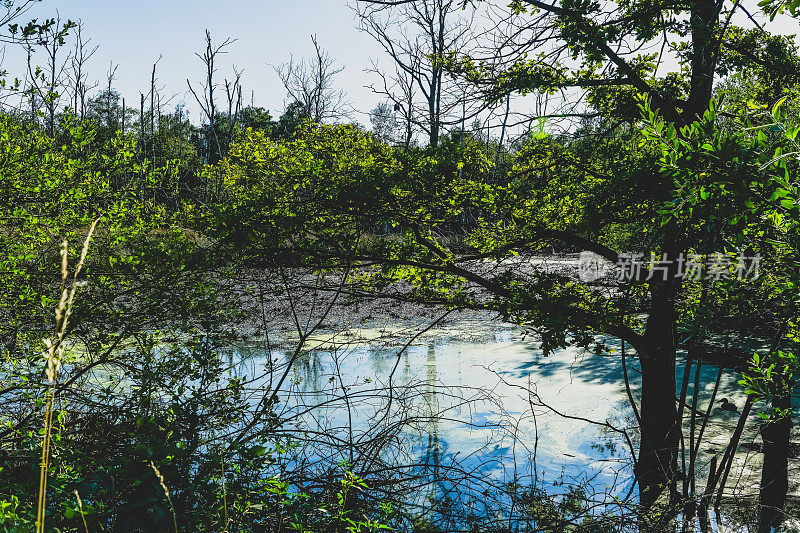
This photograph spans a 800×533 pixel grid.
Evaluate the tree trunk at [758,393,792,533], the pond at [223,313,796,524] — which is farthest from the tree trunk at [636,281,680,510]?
the tree trunk at [758,393,792,533]

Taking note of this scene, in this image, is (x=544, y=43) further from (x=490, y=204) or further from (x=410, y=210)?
(x=410, y=210)

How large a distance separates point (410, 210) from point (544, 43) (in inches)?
71.2

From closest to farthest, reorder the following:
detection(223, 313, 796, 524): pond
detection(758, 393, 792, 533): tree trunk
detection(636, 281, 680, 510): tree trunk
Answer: detection(758, 393, 792, 533): tree trunk < detection(636, 281, 680, 510): tree trunk < detection(223, 313, 796, 524): pond

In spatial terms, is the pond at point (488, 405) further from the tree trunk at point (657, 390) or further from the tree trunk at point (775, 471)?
the tree trunk at point (657, 390)

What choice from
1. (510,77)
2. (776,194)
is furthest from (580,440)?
(776,194)

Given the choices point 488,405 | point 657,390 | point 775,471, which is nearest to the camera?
point 775,471

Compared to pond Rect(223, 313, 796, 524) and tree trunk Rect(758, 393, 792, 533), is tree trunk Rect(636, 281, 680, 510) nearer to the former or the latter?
pond Rect(223, 313, 796, 524)

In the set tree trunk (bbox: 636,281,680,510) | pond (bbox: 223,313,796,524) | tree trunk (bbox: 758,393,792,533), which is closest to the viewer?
tree trunk (bbox: 758,393,792,533)

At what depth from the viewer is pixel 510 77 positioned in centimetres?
502

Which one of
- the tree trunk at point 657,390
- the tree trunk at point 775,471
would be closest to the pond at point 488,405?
the tree trunk at point 775,471

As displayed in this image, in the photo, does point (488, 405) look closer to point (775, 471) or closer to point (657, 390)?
point (657, 390)

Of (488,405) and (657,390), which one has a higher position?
(657,390)

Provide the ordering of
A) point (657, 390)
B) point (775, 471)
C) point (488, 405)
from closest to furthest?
point (775, 471)
point (657, 390)
point (488, 405)

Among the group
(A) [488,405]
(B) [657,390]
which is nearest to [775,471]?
(B) [657,390]
